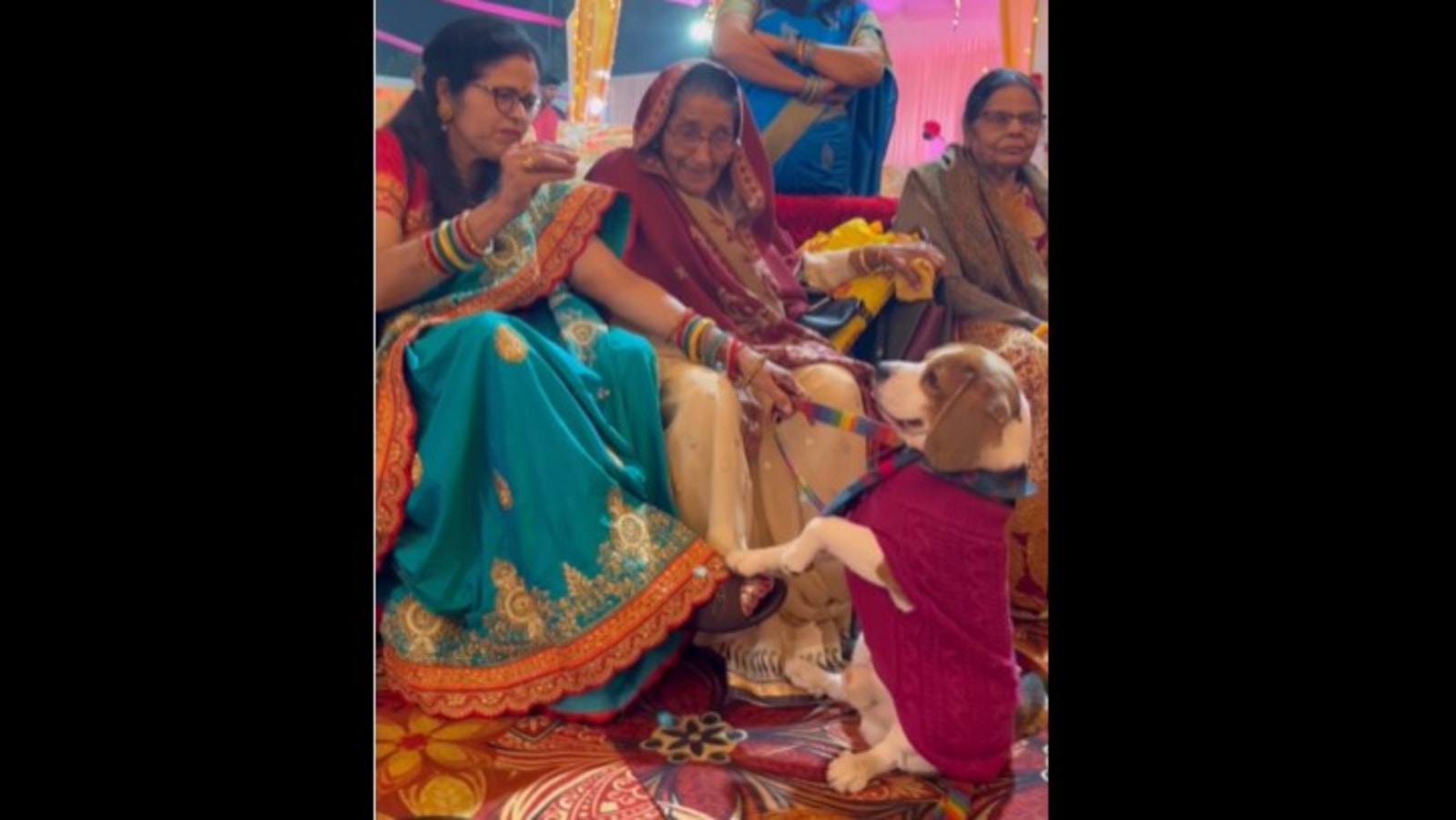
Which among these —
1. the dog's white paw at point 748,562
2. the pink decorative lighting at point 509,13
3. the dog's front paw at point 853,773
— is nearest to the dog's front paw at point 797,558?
the dog's white paw at point 748,562

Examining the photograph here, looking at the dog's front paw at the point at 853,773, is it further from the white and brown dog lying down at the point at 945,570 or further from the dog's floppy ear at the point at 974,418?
the dog's floppy ear at the point at 974,418

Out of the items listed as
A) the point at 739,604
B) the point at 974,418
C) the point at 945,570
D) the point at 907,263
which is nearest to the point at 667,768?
the point at 739,604

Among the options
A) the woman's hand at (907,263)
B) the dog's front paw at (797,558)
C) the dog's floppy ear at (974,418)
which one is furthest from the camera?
the woman's hand at (907,263)

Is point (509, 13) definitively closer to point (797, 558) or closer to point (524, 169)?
point (524, 169)

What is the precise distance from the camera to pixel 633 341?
7.98 feet

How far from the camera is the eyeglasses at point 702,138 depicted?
2434 millimetres

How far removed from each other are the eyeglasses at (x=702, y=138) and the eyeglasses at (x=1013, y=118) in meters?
0.53

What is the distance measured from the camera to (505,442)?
2.36 m

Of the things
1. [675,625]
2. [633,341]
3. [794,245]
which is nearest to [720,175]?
[794,245]

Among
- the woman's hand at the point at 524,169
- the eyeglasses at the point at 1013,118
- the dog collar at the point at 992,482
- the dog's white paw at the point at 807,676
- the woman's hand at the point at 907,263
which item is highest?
the eyeglasses at the point at 1013,118

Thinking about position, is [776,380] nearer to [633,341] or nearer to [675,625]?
[633,341]

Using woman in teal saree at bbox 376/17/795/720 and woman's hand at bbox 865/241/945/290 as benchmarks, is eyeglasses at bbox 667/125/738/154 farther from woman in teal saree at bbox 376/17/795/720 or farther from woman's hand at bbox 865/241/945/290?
woman's hand at bbox 865/241/945/290

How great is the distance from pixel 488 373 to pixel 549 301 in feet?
0.70

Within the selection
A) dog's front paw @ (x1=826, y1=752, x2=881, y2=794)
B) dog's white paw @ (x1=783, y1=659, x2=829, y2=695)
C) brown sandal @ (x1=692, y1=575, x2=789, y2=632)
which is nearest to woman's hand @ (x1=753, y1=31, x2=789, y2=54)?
brown sandal @ (x1=692, y1=575, x2=789, y2=632)
